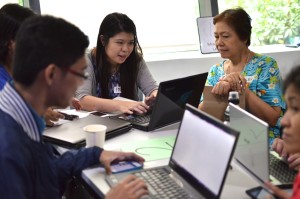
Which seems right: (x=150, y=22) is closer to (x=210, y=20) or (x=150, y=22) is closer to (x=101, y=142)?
(x=210, y=20)

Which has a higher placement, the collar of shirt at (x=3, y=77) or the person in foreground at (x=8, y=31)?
the person in foreground at (x=8, y=31)

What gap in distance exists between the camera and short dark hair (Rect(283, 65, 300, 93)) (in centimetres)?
112

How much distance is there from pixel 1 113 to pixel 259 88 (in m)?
1.60

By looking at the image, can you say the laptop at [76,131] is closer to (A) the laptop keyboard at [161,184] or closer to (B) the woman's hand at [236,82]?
(A) the laptop keyboard at [161,184]

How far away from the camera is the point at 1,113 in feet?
Answer: 3.82

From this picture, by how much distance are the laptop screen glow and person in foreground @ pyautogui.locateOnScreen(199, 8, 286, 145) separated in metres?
0.70

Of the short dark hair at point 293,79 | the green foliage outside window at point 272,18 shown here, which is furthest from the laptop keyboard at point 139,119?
the green foliage outside window at point 272,18

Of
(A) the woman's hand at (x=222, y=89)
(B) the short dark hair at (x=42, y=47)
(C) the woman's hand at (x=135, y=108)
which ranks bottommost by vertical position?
(C) the woman's hand at (x=135, y=108)

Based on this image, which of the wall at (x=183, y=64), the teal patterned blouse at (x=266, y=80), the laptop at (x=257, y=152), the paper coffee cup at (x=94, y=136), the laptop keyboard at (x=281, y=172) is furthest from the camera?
the wall at (x=183, y=64)

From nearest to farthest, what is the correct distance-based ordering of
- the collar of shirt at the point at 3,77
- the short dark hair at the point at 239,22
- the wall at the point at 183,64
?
the collar of shirt at the point at 3,77
the short dark hair at the point at 239,22
the wall at the point at 183,64

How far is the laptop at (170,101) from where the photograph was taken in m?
1.83

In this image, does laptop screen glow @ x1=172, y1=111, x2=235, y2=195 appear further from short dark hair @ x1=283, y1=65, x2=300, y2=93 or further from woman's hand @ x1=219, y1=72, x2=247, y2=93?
woman's hand @ x1=219, y1=72, x2=247, y2=93

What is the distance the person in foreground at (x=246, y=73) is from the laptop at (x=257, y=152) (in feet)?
1.96

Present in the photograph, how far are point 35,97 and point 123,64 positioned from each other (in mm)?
1481
